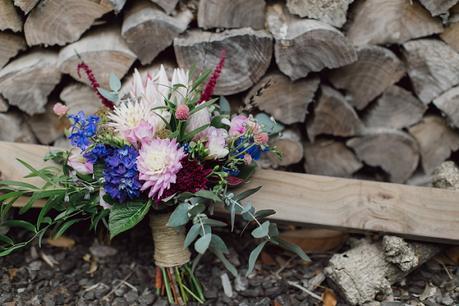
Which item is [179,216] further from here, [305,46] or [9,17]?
[9,17]

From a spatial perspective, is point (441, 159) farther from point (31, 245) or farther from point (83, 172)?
point (31, 245)

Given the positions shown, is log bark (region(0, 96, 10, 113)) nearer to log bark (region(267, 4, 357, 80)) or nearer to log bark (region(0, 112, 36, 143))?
log bark (region(0, 112, 36, 143))

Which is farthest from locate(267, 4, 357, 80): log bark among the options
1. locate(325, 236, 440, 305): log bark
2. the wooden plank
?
locate(325, 236, 440, 305): log bark

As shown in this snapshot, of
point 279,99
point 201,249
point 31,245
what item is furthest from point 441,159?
point 31,245

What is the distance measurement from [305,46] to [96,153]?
0.69m

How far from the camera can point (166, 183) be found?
57.1 inches

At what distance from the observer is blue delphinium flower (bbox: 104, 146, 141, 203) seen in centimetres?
147

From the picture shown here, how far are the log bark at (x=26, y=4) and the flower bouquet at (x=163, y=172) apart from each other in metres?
0.33

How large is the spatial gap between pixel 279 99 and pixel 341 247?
0.52 meters

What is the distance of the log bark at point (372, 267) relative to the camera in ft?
5.26

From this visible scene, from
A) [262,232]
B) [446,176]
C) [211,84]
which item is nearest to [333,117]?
[446,176]

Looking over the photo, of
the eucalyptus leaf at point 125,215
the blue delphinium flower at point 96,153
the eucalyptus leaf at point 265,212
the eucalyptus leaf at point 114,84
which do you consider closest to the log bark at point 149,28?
the eucalyptus leaf at point 114,84

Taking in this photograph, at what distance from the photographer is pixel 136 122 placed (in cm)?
149

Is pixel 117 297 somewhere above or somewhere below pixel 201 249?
below
